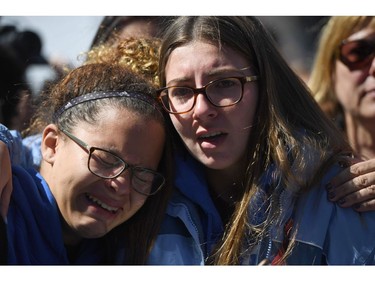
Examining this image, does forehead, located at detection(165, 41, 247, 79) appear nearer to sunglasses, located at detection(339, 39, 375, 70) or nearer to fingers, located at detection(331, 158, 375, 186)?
fingers, located at detection(331, 158, 375, 186)

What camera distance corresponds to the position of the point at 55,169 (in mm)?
2129

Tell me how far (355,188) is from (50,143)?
3.40ft

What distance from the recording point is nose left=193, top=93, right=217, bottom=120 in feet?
6.70

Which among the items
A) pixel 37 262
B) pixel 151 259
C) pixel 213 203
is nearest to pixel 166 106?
pixel 213 203

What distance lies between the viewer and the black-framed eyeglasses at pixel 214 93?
2057 millimetres

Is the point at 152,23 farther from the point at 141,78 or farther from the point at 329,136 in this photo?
the point at 329,136

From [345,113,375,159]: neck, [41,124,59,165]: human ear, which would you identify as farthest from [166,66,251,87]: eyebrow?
[345,113,375,159]: neck

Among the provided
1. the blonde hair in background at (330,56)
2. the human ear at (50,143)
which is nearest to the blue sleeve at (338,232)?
the human ear at (50,143)

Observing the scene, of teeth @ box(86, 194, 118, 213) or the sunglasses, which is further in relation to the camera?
the sunglasses

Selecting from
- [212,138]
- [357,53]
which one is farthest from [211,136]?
[357,53]

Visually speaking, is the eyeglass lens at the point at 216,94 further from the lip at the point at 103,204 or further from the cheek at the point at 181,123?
the lip at the point at 103,204

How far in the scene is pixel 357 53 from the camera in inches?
111

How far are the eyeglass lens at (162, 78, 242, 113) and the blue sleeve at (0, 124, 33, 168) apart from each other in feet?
1.90

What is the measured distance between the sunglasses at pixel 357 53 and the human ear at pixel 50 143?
1422mm
